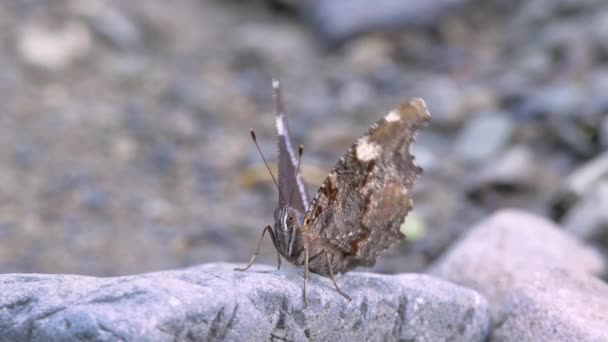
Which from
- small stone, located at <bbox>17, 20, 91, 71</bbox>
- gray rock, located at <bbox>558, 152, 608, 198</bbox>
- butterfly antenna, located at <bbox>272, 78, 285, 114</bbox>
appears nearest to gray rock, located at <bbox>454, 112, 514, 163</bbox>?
gray rock, located at <bbox>558, 152, 608, 198</bbox>

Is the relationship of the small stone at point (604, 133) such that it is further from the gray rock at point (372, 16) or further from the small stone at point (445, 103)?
the gray rock at point (372, 16)

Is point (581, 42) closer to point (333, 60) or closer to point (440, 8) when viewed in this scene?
point (440, 8)

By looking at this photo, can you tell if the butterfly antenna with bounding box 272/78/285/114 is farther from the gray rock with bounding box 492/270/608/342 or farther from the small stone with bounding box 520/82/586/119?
the small stone with bounding box 520/82/586/119

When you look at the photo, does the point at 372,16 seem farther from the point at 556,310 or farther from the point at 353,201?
the point at 556,310

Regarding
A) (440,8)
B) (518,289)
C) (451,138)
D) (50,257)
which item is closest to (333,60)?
(440,8)

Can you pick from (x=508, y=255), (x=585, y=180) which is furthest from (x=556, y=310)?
(x=585, y=180)

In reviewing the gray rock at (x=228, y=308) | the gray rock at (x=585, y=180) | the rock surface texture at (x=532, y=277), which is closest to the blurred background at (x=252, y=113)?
the gray rock at (x=585, y=180)
